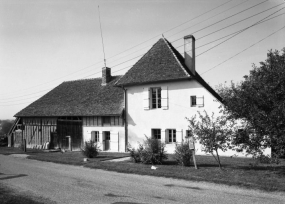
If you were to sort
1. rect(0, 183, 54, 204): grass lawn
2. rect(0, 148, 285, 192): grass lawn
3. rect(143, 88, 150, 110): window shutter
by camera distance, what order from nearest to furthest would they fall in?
1. rect(0, 183, 54, 204): grass lawn
2. rect(0, 148, 285, 192): grass lawn
3. rect(143, 88, 150, 110): window shutter

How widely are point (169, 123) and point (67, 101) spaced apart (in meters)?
11.6

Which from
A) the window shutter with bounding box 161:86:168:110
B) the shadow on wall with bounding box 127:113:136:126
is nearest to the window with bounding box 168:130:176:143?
the window shutter with bounding box 161:86:168:110

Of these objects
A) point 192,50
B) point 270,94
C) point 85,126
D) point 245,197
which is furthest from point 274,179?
point 85,126

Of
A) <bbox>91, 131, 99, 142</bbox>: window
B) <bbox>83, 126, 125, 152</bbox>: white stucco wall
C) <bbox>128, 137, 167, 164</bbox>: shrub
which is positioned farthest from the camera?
<bbox>91, 131, 99, 142</bbox>: window

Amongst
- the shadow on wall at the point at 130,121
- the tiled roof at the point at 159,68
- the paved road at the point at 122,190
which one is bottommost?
the paved road at the point at 122,190

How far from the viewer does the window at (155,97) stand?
19.4 metres

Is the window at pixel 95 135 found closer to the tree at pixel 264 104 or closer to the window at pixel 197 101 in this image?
the window at pixel 197 101

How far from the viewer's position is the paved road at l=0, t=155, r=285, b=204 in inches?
296

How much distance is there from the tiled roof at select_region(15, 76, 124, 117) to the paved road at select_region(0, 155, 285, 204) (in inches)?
390

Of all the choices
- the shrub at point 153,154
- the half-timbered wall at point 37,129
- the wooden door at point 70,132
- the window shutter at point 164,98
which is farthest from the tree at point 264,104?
the half-timbered wall at point 37,129

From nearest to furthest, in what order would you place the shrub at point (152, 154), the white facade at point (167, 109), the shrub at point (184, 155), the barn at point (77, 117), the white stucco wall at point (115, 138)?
the shrub at point (184, 155) → the shrub at point (152, 154) → the white facade at point (167, 109) → the white stucco wall at point (115, 138) → the barn at point (77, 117)

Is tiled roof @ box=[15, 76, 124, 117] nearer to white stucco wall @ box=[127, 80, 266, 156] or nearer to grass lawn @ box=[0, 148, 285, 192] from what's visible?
white stucco wall @ box=[127, 80, 266, 156]

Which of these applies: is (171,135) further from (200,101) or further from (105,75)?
(105,75)

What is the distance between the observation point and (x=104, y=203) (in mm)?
7109
